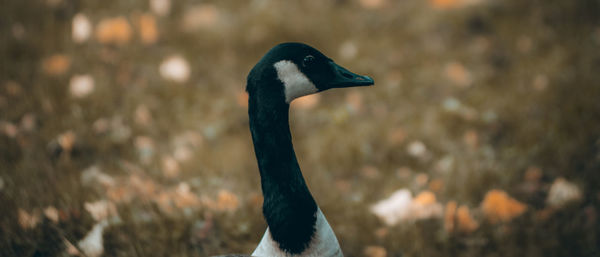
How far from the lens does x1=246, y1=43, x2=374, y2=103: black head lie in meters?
1.68

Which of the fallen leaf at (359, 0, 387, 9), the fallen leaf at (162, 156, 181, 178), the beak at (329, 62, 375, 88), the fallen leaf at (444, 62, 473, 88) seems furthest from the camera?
the fallen leaf at (359, 0, 387, 9)

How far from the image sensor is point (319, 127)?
3660 millimetres

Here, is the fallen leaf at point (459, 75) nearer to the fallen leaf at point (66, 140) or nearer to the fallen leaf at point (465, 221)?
the fallen leaf at point (465, 221)

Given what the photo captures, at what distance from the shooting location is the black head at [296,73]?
168 centimetres

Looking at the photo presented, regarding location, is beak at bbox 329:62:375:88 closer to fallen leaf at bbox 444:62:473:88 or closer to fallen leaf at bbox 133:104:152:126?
fallen leaf at bbox 133:104:152:126

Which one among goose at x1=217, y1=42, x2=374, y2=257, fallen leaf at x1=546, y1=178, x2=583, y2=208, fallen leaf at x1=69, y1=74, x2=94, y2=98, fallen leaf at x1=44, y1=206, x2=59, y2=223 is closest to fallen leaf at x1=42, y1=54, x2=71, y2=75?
fallen leaf at x1=69, y1=74, x2=94, y2=98

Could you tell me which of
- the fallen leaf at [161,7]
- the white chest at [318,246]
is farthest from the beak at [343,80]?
the fallen leaf at [161,7]

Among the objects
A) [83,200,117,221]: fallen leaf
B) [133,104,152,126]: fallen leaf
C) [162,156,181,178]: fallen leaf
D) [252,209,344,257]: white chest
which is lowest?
[252,209,344,257]: white chest

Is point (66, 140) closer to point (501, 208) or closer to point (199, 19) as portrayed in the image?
point (199, 19)

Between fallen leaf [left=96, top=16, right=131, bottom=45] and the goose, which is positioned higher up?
fallen leaf [left=96, top=16, right=131, bottom=45]

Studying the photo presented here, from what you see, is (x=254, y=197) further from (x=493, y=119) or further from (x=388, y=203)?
(x=493, y=119)

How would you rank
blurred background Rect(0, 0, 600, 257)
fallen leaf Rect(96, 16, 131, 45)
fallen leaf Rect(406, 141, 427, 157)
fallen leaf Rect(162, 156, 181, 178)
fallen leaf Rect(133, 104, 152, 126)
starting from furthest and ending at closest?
fallen leaf Rect(96, 16, 131, 45) < fallen leaf Rect(133, 104, 152, 126) < fallen leaf Rect(406, 141, 427, 157) < fallen leaf Rect(162, 156, 181, 178) < blurred background Rect(0, 0, 600, 257)

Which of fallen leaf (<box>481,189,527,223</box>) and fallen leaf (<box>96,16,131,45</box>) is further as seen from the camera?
fallen leaf (<box>96,16,131,45</box>)

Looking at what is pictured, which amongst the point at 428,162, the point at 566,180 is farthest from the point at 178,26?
the point at 566,180
